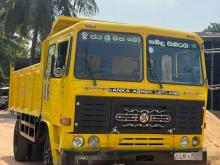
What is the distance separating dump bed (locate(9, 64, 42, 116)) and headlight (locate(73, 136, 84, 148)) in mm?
2169

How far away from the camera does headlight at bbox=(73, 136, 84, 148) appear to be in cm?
823

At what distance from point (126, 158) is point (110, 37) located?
1.94m

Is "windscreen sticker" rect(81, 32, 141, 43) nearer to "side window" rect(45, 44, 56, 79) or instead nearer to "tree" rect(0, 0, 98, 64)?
"side window" rect(45, 44, 56, 79)

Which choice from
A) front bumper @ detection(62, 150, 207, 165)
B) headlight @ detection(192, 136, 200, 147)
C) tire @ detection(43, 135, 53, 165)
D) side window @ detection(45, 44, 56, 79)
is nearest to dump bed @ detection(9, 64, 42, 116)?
side window @ detection(45, 44, 56, 79)

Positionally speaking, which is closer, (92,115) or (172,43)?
(92,115)

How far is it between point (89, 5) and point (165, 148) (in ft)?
103

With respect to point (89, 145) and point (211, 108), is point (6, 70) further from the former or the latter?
point (89, 145)

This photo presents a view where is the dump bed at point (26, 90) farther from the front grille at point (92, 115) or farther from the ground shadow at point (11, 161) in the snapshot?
the front grille at point (92, 115)

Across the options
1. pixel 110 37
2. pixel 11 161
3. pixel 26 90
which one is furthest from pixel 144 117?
pixel 11 161

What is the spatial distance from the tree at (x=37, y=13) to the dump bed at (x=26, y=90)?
22959 millimetres

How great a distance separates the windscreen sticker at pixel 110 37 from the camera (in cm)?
845

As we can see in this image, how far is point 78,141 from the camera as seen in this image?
8.24 metres

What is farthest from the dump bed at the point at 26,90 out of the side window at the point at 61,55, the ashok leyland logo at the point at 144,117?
the ashok leyland logo at the point at 144,117

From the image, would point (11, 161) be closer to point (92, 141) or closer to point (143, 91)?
point (92, 141)
